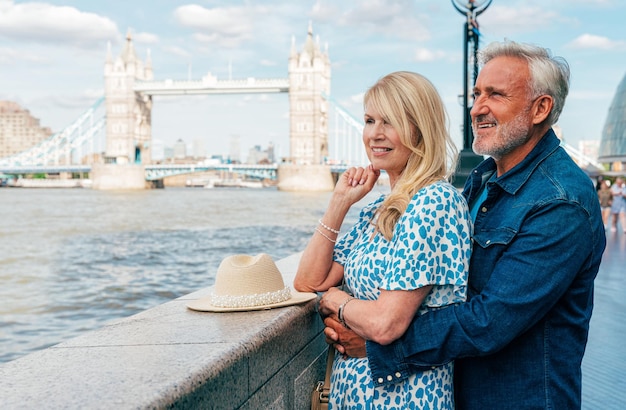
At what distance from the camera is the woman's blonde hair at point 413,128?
1.40 m

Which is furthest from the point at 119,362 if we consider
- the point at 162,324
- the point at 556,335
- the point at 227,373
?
the point at 556,335

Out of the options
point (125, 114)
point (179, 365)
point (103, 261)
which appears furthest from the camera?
point (125, 114)

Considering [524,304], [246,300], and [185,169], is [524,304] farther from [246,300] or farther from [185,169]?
[185,169]

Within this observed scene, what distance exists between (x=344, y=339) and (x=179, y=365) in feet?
1.22

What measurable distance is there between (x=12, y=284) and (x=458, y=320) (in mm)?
8442

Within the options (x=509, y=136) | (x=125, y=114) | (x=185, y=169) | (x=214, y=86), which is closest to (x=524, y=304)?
(x=509, y=136)

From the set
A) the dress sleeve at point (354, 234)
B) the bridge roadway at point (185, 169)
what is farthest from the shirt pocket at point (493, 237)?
the bridge roadway at point (185, 169)

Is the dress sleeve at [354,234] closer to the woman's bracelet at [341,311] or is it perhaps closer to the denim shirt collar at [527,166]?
the woman's bracelet at [341,311]

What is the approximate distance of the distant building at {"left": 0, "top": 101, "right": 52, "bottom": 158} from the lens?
104m

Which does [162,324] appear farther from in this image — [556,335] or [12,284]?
[12,284]

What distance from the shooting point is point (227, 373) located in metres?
1.32

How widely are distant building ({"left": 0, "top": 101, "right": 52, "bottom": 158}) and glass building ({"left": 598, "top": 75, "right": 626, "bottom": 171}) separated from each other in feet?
264

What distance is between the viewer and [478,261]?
138cm

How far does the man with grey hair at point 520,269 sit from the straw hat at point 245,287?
0.23 meters
